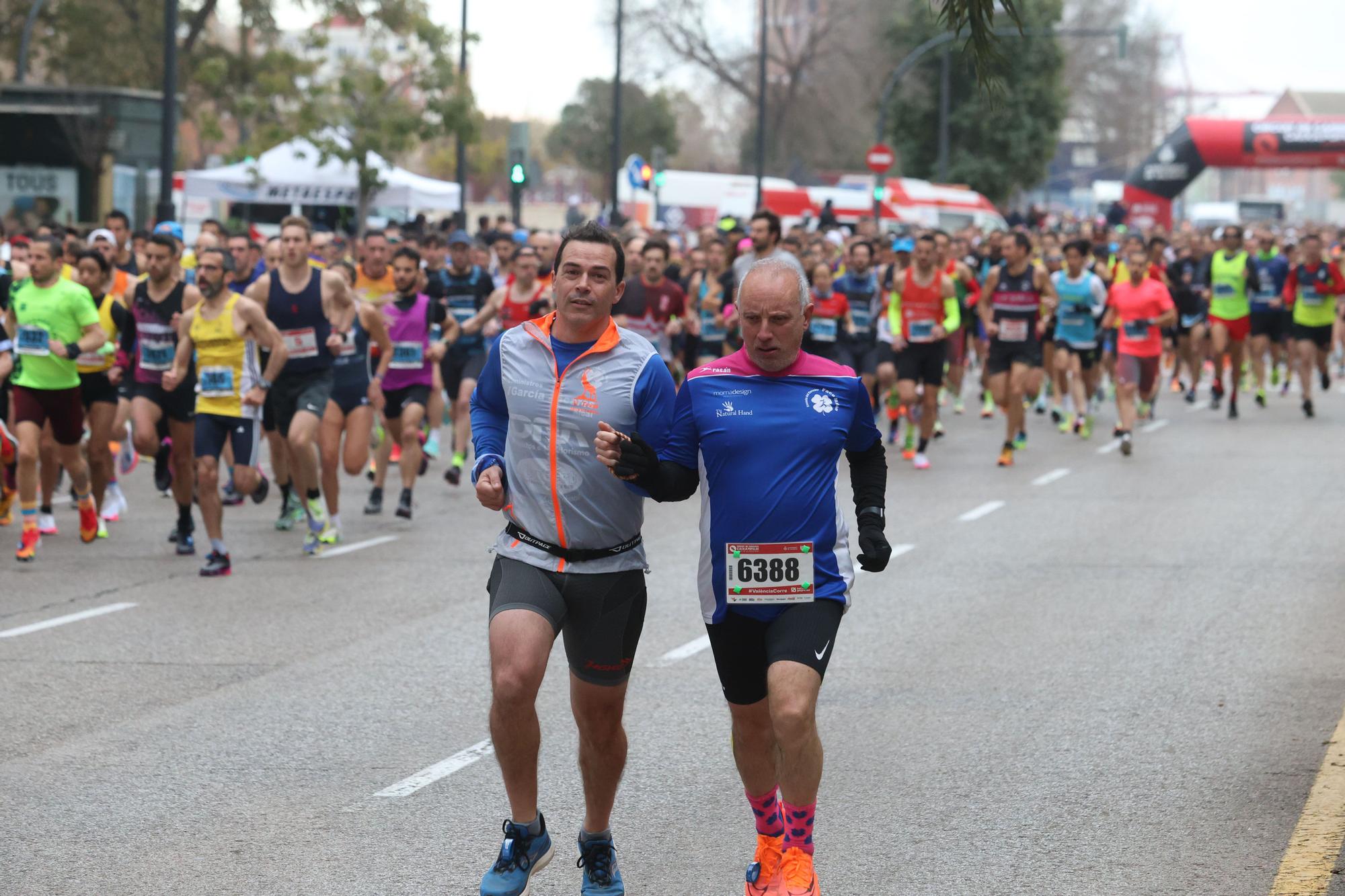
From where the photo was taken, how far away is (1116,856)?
5508 millimetres

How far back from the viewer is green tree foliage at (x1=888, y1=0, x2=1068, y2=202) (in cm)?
6075

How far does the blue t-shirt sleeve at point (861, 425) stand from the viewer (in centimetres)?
508

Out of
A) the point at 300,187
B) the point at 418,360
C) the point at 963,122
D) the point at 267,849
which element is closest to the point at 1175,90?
the point at 963,122

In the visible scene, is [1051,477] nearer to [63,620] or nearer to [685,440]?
[63,620]

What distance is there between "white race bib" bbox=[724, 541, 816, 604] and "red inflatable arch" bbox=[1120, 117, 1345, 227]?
41866mm

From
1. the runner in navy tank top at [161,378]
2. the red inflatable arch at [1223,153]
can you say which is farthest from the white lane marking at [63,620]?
the red inflatable arch at [1223,153]

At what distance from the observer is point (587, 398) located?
16.8 feet

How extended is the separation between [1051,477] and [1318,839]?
10.5m

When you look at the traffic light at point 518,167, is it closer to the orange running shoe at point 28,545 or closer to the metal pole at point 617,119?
the metal pole at point 617,119

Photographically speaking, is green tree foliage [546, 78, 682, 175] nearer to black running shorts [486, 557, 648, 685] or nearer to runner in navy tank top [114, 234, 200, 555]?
runner in navy tank top [114, 234, 200, 555]

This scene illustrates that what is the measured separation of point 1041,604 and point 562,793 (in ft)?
14.1

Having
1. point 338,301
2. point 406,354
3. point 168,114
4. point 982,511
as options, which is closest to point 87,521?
point 338,301

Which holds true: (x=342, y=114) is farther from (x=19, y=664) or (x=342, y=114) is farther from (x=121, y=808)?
(x=121, y=808)

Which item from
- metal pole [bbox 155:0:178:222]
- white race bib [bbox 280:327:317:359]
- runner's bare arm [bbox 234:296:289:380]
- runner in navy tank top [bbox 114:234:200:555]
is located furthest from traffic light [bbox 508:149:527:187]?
runner's bare arm [bbox 234:296:289:380]
